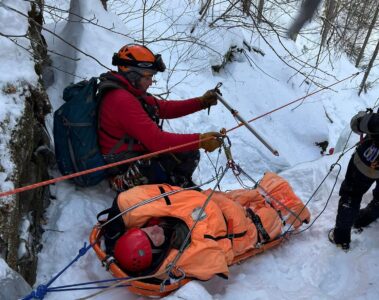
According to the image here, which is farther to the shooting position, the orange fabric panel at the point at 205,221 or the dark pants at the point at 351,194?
the dark pants at the point at 351,194

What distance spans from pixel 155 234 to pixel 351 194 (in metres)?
1.45

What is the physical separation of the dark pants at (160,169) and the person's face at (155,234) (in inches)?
28.1

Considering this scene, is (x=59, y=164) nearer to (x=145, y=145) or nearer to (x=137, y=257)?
(x=145, y=145)

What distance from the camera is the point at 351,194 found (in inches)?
120

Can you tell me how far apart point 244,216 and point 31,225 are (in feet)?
4.79

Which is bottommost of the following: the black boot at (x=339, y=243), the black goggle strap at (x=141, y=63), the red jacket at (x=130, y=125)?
the black boot at (x=339, y=243)

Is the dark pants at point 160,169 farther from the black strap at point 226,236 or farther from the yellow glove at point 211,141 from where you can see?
the black strap at point 226,236

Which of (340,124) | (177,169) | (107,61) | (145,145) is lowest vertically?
(340,124)

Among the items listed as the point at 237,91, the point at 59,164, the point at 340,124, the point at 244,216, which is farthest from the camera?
the point at 340,124

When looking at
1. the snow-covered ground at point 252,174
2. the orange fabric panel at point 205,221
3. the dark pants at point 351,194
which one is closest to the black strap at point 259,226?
the orange fabric panel at point 205,221

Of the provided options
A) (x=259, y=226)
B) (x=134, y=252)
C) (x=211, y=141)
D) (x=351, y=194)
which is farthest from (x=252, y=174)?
(x=134, y=252)

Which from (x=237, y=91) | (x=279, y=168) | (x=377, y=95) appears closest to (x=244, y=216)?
(x=279, y=168)

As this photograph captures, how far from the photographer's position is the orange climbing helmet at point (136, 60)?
3.10 metres

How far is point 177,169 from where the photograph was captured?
3521mm
